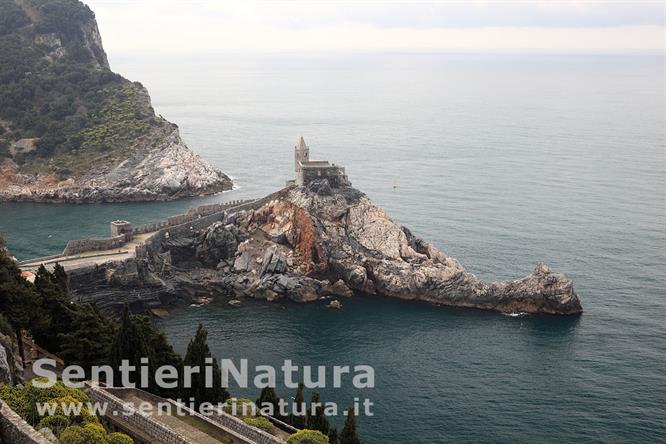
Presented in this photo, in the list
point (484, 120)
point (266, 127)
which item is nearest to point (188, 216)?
point (266, 127)

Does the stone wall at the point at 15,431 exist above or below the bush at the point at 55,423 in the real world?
above

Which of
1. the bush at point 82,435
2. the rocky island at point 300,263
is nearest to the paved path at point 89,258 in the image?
the rocky island at point 300,263

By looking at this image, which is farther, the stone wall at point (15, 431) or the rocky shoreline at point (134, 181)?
the rocky shoreline at point (134, 181)

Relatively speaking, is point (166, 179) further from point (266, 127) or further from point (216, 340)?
point (266, 127)

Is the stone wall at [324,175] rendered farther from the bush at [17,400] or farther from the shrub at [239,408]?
the bush at [17,400]

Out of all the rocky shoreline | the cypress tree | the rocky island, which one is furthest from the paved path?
→ the rocky shoreline

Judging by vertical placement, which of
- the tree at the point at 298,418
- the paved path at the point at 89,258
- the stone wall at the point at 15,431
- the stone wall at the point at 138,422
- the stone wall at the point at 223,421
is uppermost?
the stone wall at the point at 15,431

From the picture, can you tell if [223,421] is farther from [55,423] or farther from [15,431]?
[15,431]

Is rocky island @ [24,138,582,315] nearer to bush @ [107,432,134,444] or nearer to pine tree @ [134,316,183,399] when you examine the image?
pine tree @ [134,316,183,399]
